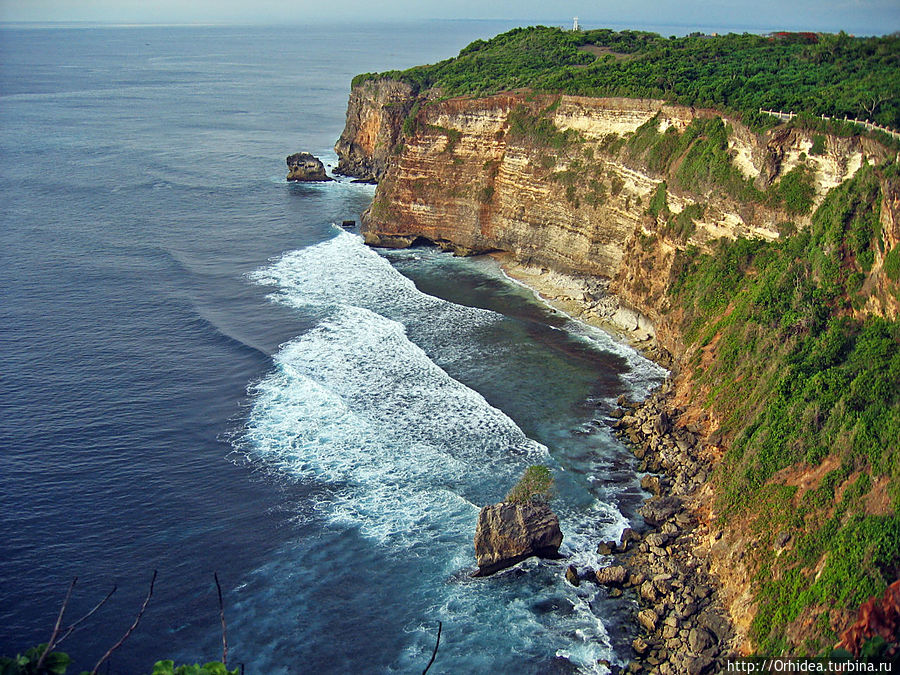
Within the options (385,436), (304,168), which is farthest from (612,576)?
(304,168)

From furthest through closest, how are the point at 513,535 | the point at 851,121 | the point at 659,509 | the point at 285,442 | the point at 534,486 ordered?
1. the point at 851,121
2. the point at 285,442
3. the point at 534,486
4. the point at 659,509
5. the point at 513,535

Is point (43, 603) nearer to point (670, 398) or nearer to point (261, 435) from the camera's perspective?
point (261, 435)

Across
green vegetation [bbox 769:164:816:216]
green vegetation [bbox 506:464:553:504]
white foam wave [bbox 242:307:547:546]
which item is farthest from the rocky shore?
green vegetation [bbox 769:164:816:216]

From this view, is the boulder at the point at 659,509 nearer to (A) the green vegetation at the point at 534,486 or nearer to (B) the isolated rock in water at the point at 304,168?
(A) the green vegetation at the point at 534,486

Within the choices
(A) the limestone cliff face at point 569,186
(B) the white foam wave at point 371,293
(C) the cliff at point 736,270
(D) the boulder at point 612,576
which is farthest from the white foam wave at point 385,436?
(A) the limestone cliff face at point 569,186

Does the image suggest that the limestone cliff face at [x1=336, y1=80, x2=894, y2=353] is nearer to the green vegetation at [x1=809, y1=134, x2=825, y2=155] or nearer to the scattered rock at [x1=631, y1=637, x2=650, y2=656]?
the green vegetation at [x1=809, y1=134, x2=825, y2=155]

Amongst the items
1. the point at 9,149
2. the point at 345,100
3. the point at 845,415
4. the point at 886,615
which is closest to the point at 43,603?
the point at 886,615

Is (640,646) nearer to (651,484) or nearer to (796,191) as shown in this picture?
(651,484)
